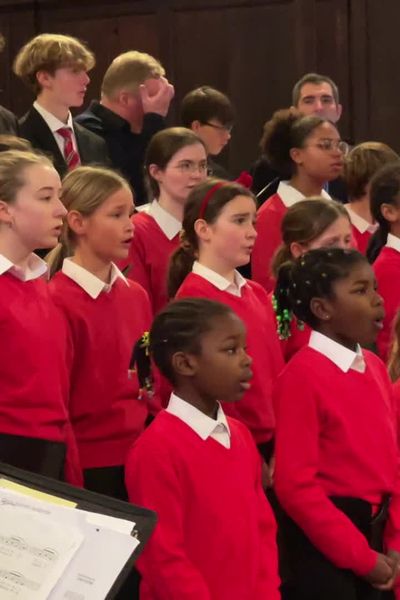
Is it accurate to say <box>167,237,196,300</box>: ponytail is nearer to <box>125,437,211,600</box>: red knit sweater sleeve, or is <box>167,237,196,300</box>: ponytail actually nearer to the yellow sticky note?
<box>125,437,211,600</box>: red knit sweater sleeve

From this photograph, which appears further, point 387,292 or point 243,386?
point 387,292

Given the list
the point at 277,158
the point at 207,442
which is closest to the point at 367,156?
the point at 277,158

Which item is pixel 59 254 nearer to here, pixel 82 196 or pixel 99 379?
pixel 82 196

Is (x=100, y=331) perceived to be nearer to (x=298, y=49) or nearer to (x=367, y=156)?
(x=367, y=156)

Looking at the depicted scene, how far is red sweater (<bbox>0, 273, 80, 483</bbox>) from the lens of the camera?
104 inches

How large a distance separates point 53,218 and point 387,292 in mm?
1287

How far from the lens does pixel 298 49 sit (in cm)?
604

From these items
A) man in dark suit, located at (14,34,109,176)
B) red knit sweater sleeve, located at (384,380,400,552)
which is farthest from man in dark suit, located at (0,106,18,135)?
red knit sweater sleeve, located at (384,380,400,552)

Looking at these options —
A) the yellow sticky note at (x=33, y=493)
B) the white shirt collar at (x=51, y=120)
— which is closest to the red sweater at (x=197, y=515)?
the yellow sticky note at (x=33, y=493)

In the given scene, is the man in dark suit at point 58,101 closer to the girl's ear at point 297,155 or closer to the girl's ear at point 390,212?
the girl's ear at point 297,155

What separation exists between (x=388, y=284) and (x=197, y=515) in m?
1.45

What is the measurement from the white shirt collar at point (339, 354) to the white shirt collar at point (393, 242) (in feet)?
3.33

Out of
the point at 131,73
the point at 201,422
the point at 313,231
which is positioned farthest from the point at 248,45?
the point at 201,422

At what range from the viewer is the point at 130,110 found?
4.61m
